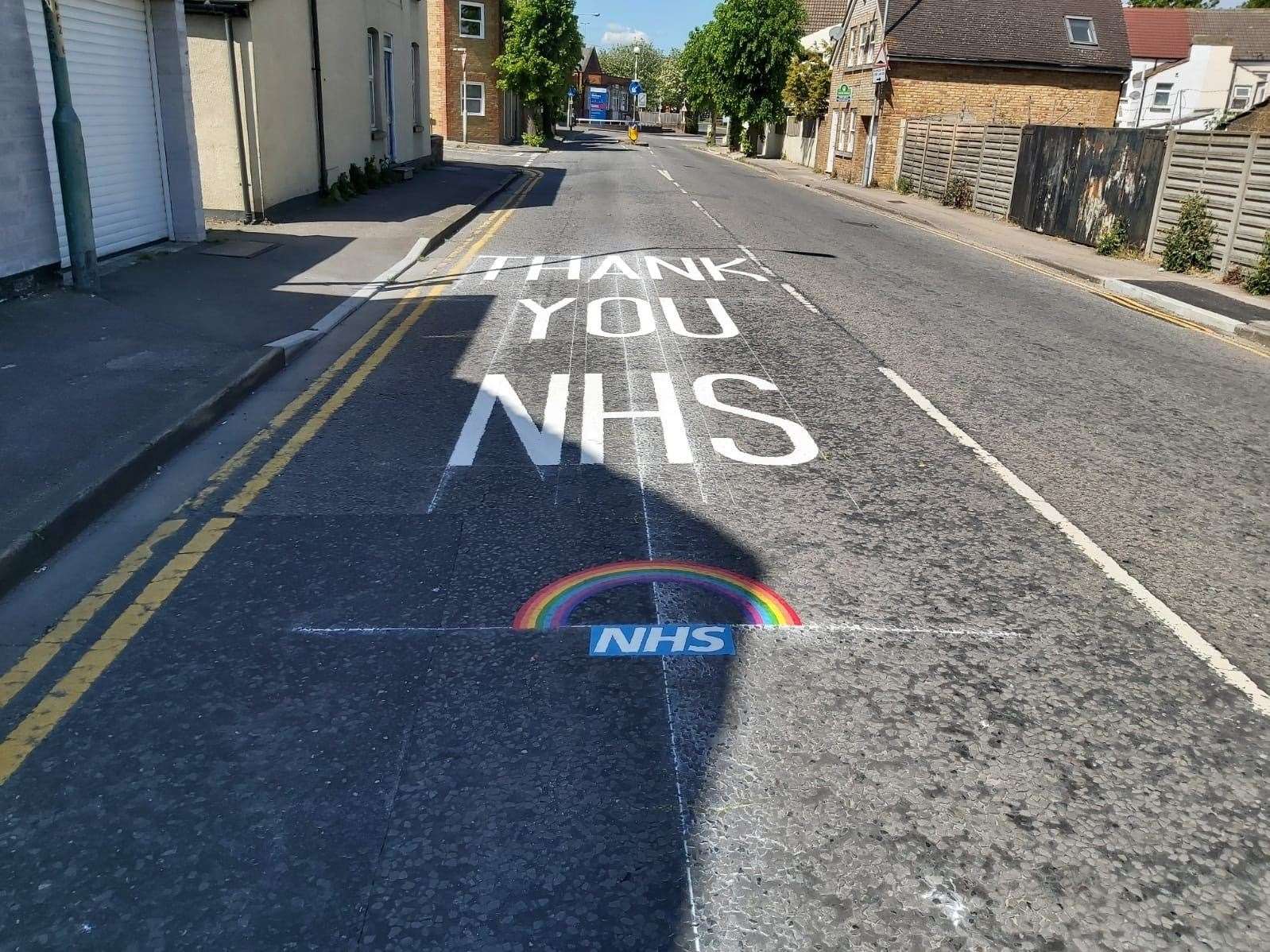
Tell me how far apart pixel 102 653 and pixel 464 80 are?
170 feet

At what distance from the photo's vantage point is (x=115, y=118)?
12.3m

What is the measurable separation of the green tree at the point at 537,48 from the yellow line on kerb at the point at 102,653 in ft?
167

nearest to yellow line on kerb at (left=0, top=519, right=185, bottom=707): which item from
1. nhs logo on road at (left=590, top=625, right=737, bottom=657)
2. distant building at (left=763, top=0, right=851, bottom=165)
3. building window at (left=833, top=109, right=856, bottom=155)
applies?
nhs logo on road at (left=590, top=625, right=737, bottom=657)

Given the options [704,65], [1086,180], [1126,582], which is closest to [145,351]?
[1126,582]

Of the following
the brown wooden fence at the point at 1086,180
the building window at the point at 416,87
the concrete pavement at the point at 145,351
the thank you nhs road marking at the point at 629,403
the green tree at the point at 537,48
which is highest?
the green tree at the point at 537,48

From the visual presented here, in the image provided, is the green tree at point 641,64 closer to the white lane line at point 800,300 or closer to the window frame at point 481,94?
the window frame at point 481,94

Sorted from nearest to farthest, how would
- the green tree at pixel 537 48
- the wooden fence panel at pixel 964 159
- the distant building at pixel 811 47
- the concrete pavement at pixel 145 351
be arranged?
the concrete pavement at pixel 145 351 < the wooden fence panel at pixel 964 159 < the distant building at pixel 811 47 < the green tree at pixel 537 48

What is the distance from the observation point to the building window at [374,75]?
78.1ft

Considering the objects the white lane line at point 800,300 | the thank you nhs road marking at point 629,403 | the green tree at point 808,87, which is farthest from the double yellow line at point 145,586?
the green tree at point 808,87

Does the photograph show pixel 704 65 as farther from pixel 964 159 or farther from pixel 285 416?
pixel 285 416

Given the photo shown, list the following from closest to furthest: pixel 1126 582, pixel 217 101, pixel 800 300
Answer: pixel 1126 582, pixel 800 300, pixel 217 101

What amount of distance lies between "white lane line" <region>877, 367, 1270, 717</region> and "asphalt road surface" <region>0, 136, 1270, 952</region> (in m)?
0.03

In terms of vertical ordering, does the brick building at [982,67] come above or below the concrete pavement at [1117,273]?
above

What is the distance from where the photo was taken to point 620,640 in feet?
13.8
